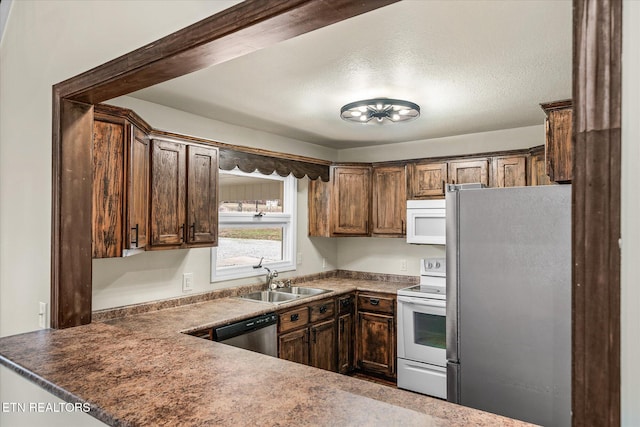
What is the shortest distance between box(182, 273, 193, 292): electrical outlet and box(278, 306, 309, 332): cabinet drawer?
0.77 meters

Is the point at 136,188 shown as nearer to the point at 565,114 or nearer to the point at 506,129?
the point at 565,114

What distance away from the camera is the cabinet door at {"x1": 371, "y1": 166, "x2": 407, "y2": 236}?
441 cm

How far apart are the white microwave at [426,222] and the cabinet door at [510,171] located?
532mm

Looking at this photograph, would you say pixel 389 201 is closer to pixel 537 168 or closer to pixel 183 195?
pixel 537 168

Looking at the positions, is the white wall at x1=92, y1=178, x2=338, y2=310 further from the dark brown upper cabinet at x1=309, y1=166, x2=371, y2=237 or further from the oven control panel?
the oven control panel

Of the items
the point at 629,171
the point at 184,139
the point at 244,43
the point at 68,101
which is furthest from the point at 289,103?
the point at 629,171

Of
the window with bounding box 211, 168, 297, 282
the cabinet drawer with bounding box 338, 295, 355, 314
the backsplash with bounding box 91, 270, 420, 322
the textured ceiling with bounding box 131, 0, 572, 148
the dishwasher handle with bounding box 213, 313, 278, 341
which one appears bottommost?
the cabinet drawer with bounding box 338, 295, 355, 314

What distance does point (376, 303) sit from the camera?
166 inches

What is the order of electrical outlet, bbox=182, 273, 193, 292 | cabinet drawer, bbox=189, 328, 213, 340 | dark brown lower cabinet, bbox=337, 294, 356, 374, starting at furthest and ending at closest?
1. dark brown lower cabinet, bbox=337, 294, 356, 374
2. electrical outlet, bbox=182, 273, 193, 292
3. cabinet drawer, bbox=189, 328, 213, 340

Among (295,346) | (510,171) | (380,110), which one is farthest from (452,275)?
(510,171)

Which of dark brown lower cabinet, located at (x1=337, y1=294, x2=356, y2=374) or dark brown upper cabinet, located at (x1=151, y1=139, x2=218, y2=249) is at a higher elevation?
dark brown upper cabinet, located at (x1=151, y1=139, x2=218, y2=249)

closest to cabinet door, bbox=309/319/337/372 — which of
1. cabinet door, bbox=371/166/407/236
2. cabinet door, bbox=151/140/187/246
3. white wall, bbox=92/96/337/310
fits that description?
white wall, bbox=92/96/337/310

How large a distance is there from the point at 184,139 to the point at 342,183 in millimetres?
→ 1950

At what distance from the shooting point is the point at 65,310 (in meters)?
2.03
